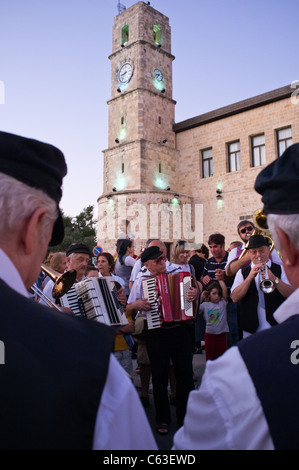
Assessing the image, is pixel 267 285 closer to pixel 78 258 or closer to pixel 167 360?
pixel 167 360

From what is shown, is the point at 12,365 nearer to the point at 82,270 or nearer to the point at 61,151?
the point at 61,151

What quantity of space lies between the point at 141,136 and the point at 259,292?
18.5m

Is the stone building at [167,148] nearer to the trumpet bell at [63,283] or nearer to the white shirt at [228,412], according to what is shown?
the trumpet bell at [63,283]

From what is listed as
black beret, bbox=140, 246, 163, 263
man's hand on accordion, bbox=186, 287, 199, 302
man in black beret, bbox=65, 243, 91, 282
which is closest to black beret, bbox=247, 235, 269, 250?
man's hand on accordion, bbox=186, 287, 199, 302

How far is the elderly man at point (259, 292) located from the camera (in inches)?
158

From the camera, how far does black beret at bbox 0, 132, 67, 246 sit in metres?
1.12

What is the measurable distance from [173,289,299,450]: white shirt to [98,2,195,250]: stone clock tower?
744 inches

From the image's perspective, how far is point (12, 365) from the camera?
0.87 m

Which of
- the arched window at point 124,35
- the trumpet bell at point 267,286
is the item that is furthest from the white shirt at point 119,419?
the arched window at point 124,35

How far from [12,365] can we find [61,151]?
755 millimetres

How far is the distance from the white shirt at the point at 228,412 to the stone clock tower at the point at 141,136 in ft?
62.0

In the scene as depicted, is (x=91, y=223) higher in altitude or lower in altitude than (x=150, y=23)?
lower

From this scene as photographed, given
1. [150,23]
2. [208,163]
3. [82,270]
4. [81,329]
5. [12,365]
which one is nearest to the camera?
[12,365]

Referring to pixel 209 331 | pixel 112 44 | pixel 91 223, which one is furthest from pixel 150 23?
pixel 91 223
